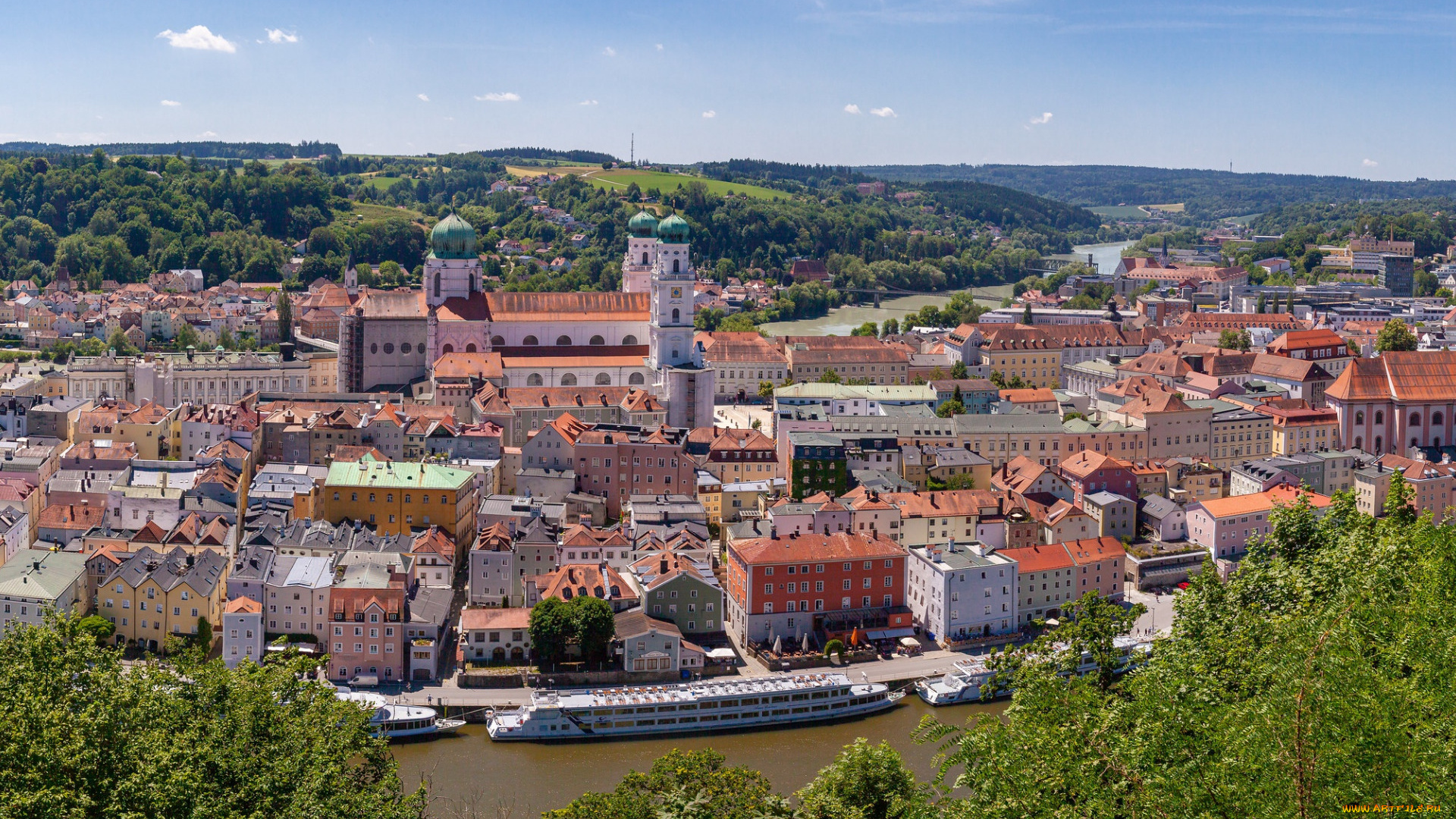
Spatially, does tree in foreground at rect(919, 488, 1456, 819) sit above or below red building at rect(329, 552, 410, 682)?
above

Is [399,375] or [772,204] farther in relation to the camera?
[772,204]

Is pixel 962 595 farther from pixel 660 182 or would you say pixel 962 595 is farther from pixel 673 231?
pixel 660 182

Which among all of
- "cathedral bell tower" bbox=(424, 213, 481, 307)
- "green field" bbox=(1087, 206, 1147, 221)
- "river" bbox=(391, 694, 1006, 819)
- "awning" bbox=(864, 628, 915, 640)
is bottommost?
"river" bbox=(391, 694, 1006, 819)

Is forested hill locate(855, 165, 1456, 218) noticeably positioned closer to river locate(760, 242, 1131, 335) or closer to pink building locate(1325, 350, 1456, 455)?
river locate(760, 242, 1131, 335)

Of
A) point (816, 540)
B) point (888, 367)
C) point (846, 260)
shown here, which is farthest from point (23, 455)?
point (846, 260)

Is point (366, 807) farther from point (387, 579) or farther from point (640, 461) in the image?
point (640, 461)

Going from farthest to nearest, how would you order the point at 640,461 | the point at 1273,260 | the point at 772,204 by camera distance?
the point at 772,204, the point at 1273,260, the point at 640,461

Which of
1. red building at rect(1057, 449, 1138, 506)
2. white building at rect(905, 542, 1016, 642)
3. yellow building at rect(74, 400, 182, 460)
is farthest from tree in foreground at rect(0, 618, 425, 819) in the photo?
A: red building at rect(1057, 449, 1138, 506)
